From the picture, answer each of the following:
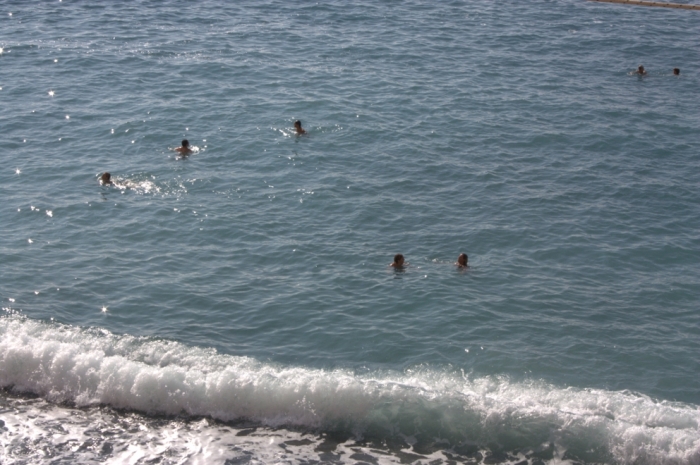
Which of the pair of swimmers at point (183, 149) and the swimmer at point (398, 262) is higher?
the pair of swimmers at point (183, 149)

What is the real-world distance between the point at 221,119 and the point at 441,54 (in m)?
9.40

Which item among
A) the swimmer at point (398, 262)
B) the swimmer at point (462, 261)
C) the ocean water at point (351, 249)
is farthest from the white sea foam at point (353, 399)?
the swimmer at point (462, 261)

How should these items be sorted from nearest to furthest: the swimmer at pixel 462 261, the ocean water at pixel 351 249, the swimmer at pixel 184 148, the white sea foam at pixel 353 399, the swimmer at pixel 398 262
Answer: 1. the white sea foam at pixel 353 399
2. the ocean water at pixel 351 249
3. the swimmer at pixel 398 262
4. the swimmer at pixel 462 261
5. the swimmer at pixel 184 148

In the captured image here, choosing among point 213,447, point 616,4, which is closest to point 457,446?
point 213,447

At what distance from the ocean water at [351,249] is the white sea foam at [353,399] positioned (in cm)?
5

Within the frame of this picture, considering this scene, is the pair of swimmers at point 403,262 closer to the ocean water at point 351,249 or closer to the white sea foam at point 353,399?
the ocean water at point 351,249

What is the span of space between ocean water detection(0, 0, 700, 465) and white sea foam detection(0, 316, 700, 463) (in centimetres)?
5

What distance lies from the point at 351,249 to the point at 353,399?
5.18 metres

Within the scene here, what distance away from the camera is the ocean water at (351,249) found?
14.2 metres

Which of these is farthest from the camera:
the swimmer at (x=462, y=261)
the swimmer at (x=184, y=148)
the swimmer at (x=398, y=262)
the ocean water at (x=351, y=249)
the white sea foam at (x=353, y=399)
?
the swimmer at (x=184, y=148)

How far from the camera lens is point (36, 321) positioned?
16.6 metres

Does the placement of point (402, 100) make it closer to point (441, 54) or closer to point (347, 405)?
point (441, 54)

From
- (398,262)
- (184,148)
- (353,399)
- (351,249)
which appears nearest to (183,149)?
(184,148)

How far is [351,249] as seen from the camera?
1897 centimetres
